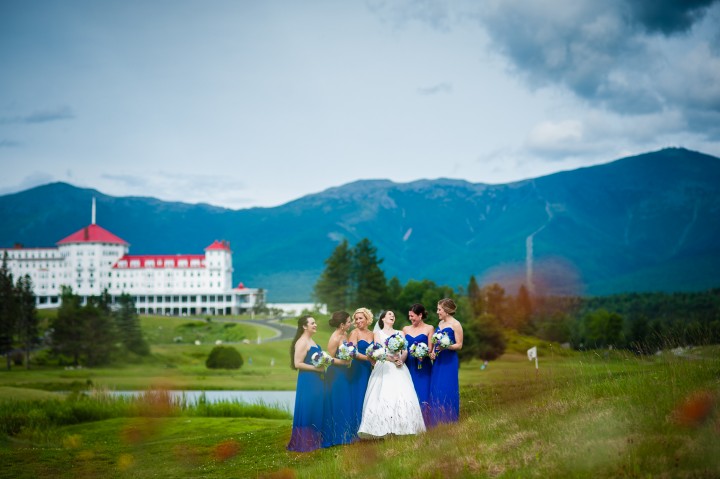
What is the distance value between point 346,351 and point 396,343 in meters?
1.02

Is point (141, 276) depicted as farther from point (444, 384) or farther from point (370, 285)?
point (444, 384)

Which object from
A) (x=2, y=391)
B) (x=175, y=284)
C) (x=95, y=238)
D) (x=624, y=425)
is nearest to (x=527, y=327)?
(x=2, y=391)

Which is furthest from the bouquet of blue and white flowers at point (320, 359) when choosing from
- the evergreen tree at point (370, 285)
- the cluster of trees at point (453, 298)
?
the evergreen tree at point (370, 285)

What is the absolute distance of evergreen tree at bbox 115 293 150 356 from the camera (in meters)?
76.6

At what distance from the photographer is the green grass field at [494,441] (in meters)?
10.1

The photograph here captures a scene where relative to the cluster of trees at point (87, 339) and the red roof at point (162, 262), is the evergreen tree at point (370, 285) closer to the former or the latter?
the cluster of trees at point (87, 339)

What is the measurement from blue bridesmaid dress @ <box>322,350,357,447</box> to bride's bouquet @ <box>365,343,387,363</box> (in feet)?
3.91

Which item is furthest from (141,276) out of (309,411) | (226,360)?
(309,411)

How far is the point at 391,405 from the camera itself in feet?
48.2

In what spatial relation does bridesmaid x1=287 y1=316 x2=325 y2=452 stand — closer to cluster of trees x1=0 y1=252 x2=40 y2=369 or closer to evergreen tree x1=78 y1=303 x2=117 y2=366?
evergreen tree x1=78 y1=303 x2=117 y2=366

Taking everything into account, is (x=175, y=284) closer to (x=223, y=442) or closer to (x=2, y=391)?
(x=2, y=391)

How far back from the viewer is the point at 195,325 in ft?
365

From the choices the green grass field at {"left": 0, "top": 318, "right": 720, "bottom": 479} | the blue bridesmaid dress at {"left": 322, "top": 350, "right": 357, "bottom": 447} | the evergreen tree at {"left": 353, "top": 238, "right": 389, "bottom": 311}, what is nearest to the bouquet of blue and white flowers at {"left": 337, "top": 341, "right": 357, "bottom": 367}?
the blue bridesmaid dress at {"left": 322, "top": 350, "right": 357, "bottom": 447}

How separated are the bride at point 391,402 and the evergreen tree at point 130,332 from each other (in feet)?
214
